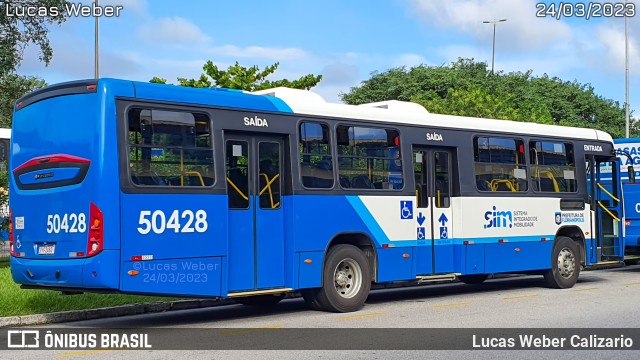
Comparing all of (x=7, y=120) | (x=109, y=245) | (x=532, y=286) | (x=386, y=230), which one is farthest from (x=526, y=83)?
(x=109, y=245)

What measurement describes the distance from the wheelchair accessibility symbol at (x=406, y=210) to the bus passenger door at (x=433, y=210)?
8.5 inches

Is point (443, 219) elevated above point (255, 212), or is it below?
below

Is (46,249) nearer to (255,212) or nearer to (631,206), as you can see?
(255,212)

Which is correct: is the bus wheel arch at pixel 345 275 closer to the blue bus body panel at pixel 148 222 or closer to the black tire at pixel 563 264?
the blue bus body panel at pixel 148 222

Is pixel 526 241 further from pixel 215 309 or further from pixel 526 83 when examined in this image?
pixel 526 83

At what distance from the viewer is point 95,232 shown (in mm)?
10953

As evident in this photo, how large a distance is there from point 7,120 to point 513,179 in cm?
2708

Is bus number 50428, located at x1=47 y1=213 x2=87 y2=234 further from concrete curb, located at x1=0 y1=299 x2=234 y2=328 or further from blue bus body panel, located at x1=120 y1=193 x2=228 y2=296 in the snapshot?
concrete curb, located at x1=0 y1=299 x2=234 y2=328

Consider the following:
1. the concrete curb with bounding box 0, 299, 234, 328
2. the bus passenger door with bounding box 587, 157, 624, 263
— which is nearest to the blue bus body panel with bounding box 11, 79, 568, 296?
the concrete curb with bounding box 0, 299, 234, 328

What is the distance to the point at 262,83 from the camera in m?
29.3

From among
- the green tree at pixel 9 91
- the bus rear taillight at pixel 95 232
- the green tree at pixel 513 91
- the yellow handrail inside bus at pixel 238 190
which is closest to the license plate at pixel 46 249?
the bus rear taillight at pixel 95 232

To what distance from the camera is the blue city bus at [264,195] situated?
11195mm

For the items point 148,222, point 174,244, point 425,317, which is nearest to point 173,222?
point 174,244

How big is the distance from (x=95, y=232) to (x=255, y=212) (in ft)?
8.38
